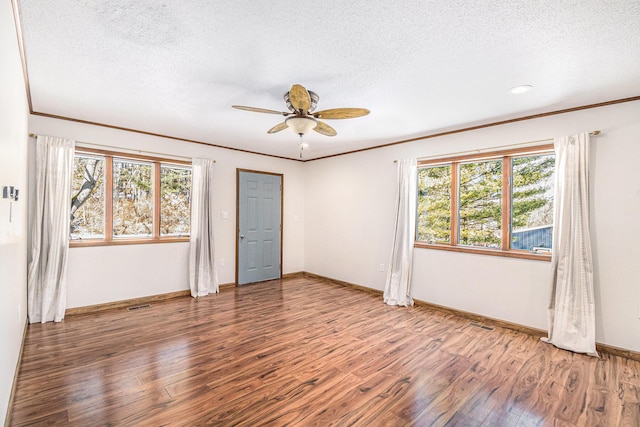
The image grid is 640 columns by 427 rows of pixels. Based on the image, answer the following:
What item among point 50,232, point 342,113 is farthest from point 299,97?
point 50,232

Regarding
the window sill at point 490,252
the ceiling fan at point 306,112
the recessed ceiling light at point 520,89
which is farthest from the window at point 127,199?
the recessed ceiling light at point 520,89

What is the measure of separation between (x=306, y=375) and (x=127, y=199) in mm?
3621

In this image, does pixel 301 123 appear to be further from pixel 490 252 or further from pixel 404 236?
pixel 490 252

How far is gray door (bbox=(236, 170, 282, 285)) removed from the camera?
18.0ft

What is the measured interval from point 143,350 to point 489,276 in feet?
13.1

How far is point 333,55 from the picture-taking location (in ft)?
7.16

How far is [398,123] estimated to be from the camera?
3803 mm

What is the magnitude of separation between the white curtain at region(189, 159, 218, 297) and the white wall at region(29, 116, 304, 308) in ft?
0.56

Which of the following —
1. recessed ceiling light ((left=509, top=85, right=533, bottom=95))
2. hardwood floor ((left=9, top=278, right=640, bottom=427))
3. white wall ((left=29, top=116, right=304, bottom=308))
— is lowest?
hardwood floor ((left=9, top=278, right=640, bottom=427))

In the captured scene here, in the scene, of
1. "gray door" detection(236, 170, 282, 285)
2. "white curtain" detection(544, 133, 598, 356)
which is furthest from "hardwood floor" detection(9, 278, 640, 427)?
"gray door" detection(236, 170, 282, 285)

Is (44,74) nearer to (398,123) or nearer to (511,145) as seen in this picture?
(398,123)

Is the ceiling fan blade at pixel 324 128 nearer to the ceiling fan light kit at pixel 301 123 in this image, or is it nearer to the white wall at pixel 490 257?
the ceiling fan light kit at pixel 301 123

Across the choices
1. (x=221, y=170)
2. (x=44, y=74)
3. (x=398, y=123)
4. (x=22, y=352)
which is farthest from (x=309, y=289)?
(x=44, y=74)

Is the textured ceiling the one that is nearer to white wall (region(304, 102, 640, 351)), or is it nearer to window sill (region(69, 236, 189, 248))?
white wall (region(304, 102, 640, 351))
